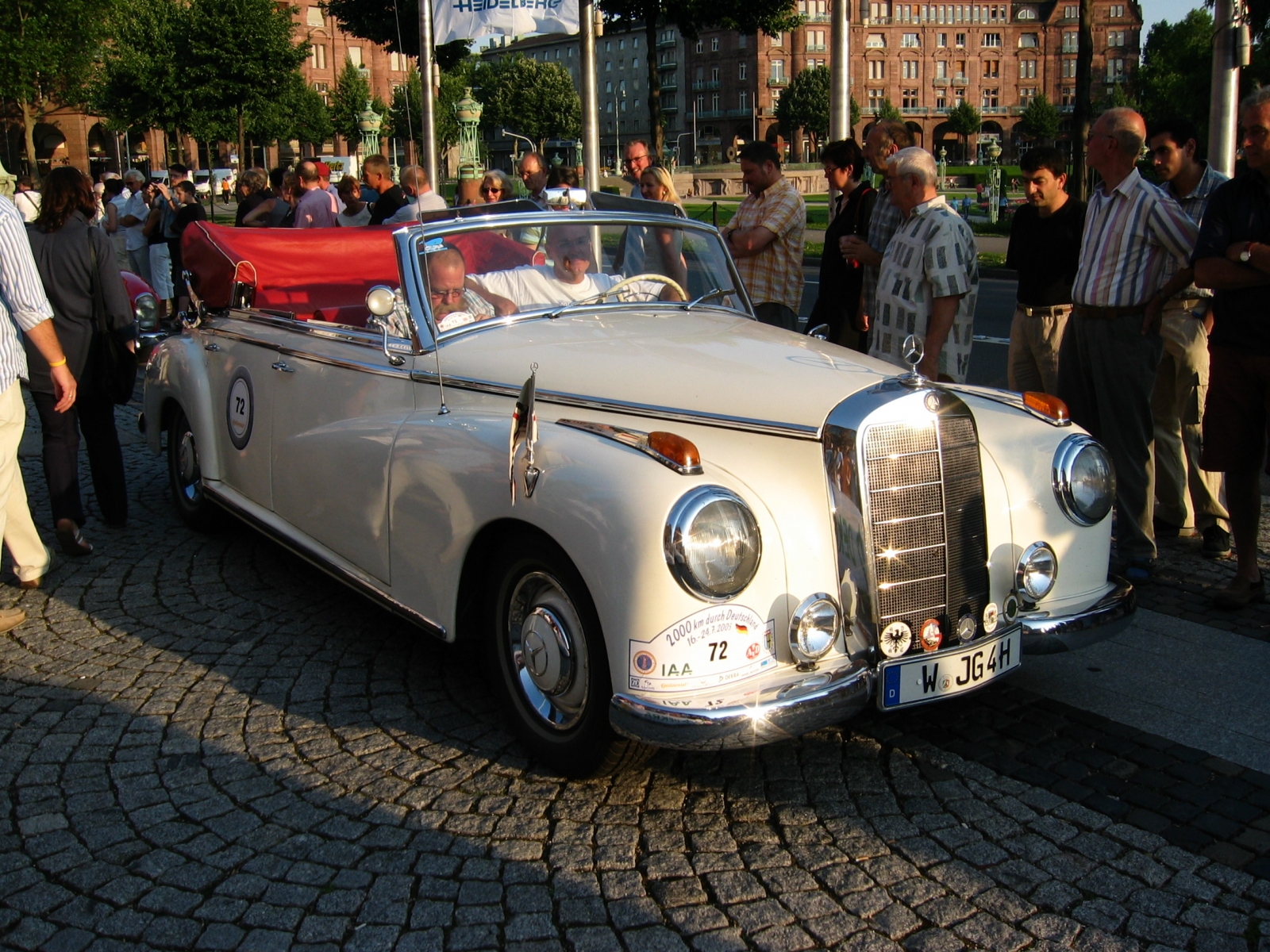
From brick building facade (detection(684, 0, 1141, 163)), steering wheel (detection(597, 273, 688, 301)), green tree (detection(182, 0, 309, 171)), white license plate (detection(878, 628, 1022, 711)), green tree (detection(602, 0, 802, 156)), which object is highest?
brick building facade (detection(684, 0, 1141, 163))

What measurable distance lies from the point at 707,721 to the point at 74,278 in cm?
472

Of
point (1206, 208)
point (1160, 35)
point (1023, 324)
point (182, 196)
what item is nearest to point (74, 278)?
point (1023, 324)

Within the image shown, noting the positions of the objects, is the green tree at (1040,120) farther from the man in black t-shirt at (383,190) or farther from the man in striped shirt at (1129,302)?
the man in striped shirt at (1129,302)

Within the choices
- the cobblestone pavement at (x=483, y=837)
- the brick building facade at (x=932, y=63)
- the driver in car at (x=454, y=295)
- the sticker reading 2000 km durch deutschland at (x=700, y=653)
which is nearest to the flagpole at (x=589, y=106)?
the driver in car at (x=454, y=295)

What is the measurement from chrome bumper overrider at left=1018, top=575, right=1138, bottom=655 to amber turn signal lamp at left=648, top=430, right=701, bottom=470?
1.23 metres

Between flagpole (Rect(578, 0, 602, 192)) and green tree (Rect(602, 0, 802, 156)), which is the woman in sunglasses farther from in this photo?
green tree (Rect(602, 0, 802, 156))

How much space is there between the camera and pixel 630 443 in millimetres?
3295

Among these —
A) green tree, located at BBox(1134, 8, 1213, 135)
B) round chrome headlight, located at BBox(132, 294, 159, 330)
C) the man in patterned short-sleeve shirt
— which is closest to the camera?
the man in patterned short-sleeve shirt

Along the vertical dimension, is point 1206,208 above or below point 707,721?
above

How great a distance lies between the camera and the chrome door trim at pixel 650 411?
3.43 m

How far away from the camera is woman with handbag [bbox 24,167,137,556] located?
5.95 meters

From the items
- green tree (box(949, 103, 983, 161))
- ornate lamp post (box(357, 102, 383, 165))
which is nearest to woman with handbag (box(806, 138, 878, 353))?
ornate lamp post (box(357, 102, 383, 165))

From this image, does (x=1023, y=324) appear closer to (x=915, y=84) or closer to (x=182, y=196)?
(x=182, y=196)

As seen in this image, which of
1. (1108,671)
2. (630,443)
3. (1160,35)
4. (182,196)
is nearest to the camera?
(630,443)
